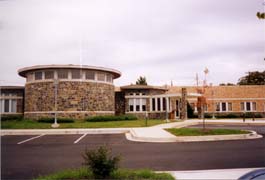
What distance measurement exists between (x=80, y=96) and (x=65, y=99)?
1.31m

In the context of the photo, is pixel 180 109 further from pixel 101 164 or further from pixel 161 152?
pixel 101 164

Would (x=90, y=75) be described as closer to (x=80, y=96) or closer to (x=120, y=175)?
(x=80, y=96)

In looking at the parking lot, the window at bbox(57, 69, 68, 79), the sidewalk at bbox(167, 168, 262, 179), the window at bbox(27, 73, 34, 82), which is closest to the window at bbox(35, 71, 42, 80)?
the window at bbox(27, 73, 34, 82)

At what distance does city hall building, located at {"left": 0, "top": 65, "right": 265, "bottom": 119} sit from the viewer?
24766 millimetres

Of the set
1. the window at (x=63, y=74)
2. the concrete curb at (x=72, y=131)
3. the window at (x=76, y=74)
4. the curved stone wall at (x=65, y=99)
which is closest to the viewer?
the concrete curb at (x=72, y=131)

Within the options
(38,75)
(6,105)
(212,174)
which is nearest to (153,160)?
(212,174)

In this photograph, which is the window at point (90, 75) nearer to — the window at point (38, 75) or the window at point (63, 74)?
the window at point (63, 74)

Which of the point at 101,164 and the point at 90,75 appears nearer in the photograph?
the point at 101,164

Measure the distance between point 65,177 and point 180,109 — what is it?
2438 cm

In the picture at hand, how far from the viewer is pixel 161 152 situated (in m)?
9.28

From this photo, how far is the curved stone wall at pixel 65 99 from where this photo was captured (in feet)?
81.1

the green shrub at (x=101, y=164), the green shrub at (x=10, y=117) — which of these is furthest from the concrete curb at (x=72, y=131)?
the green shrub at (x=101, y=164)

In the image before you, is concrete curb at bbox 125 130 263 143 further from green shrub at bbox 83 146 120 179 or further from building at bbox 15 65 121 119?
building at bbox 15 65 121 119

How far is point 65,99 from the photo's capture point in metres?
24.8
